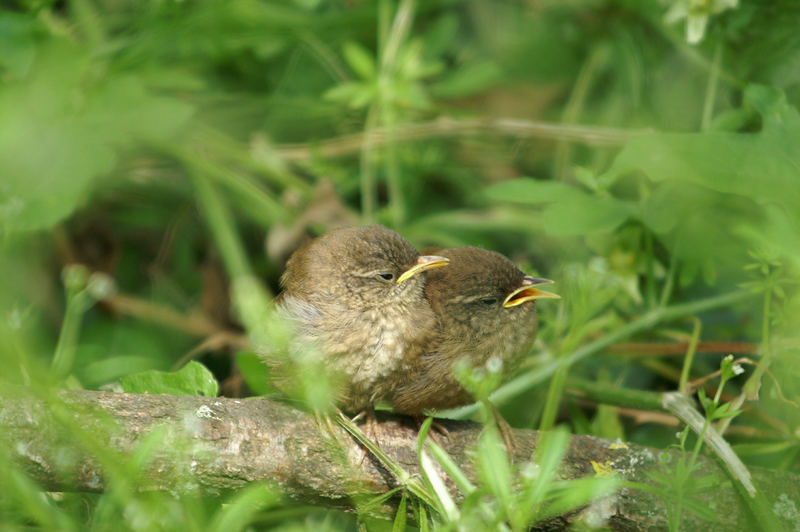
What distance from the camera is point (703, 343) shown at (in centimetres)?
353

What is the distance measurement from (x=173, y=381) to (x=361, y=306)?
2.38ft

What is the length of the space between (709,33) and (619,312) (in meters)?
1.32

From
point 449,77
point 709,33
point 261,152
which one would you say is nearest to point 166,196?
point 261,152

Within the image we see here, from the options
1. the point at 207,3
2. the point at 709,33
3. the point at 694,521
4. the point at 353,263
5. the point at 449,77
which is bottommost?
the point at 694,521

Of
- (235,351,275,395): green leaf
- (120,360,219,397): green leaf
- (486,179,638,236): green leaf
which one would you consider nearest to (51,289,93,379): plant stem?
(120,360,219,397): green leaf

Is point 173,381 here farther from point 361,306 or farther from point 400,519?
point 400,519

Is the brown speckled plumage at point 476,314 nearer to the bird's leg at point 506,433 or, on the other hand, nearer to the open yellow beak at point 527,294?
the open yellow beak at point 527,294

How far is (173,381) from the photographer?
9.52 ft

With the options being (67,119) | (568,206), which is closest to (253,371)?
(568,206)

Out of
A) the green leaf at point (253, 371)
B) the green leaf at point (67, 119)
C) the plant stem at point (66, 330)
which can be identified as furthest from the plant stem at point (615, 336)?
the green leaf at point (67, 119)

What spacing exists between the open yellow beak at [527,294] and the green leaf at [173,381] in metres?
1.13

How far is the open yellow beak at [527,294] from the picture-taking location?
3.06 meters

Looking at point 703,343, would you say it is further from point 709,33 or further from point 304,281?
point 304,281

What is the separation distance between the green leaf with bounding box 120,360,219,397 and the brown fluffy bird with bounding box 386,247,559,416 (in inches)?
26.5
